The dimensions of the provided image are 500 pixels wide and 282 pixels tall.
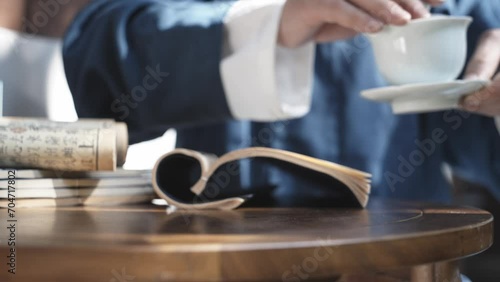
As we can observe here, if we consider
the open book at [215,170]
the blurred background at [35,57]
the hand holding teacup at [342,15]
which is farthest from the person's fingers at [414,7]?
the blurred background at [35,57]

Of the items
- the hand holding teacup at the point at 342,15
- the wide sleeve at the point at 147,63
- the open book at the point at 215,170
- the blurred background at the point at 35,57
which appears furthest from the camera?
the blurred background at the point at 35,57

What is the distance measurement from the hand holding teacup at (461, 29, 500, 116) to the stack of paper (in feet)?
1.55

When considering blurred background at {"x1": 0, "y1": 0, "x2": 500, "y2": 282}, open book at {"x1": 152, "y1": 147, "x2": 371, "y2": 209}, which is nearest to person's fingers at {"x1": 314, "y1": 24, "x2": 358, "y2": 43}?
open book at {"x1": 152, "y1": 147, "x2": 371, "y2": 209}

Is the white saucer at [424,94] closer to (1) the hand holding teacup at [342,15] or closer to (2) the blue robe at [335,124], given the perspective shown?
(1) the hand holding teacup at [342,15]

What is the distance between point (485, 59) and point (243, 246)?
0.72 metres

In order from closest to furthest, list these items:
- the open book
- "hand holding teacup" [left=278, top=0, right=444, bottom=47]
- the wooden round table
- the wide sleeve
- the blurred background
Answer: the wooden round table → the open book → "hand holding teacup" [left=278, top=0, right=444, bottom=47] → the wide sleeve → the blurred background

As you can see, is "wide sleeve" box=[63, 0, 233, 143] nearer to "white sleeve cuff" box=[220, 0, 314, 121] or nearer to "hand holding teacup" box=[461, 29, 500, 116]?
"white sleeve cuff" box=[220, 0, 314, 121]

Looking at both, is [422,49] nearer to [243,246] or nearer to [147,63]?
[147,63]

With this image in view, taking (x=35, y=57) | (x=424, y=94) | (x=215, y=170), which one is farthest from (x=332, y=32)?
(x=35, y=57)

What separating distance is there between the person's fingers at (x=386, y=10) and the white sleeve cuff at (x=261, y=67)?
5.0 inches

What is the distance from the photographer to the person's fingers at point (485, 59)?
104 cm

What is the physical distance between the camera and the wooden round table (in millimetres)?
459

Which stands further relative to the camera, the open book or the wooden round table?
the open book

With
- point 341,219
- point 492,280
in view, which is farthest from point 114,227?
point 492,280
